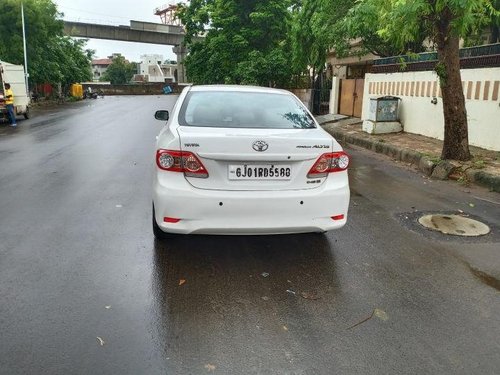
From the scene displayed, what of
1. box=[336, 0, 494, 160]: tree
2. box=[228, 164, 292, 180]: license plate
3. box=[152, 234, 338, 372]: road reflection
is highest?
box=[336, 0, 494, 160]: tree

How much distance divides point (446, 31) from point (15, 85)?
19.6 metres

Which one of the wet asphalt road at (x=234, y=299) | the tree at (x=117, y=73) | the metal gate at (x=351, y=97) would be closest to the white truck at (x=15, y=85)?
the metal gate at (x=351, y=97)

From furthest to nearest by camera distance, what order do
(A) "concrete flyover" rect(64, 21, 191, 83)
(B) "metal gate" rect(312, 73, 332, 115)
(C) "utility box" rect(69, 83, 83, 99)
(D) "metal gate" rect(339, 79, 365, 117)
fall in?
1. (A) "concrete flyover" rect(64, 21, 191, 83)
2. (C) "utility box" rect(69, 83, 83, 99)
3. (B) "metal gate" rect(312, 73, 332, 115)
4. (D) "metal gate" rect(339, 79, 365, 117)

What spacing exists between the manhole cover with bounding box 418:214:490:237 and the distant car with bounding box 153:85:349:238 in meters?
1.84

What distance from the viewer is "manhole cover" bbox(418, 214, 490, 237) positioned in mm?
5211

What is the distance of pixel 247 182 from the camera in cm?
387

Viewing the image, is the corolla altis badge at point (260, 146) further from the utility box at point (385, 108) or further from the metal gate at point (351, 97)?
the metal gate at point (351, 97)

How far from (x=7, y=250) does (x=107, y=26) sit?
172 ft

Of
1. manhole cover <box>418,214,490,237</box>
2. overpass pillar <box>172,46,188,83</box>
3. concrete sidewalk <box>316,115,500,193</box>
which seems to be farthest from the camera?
overpass pillar <box>172,46,188,83</box>

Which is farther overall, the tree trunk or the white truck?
the white truck

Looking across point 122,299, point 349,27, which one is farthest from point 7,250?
point 349,27

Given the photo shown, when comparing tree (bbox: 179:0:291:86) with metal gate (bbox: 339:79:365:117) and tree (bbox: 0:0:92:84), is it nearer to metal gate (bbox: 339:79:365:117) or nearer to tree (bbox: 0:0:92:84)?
metal gate (bbox: 339:79:365:117)

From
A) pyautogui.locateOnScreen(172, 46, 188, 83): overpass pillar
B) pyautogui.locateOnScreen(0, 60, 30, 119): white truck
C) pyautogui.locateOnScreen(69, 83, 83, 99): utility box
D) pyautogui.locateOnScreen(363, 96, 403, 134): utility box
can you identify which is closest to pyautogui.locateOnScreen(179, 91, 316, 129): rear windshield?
pyautogui.locateOnScreen(363, 96, 403, 134): utility box

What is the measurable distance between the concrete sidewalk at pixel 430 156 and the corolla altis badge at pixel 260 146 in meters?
5.31
